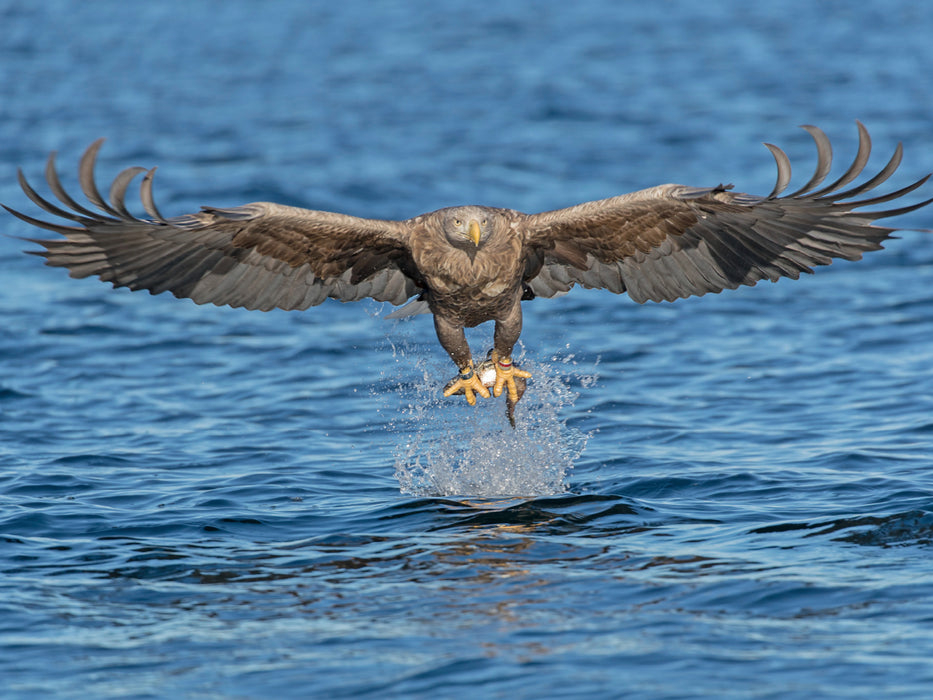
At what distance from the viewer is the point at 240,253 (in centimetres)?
808

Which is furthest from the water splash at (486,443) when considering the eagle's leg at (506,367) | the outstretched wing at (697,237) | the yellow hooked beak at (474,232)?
the yellow hooked beak at (474,232)

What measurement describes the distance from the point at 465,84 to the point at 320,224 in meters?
16.7

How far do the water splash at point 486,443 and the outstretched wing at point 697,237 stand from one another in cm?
125

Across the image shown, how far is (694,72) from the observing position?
24.8 m

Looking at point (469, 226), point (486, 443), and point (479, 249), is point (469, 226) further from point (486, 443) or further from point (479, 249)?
point (486, 443)

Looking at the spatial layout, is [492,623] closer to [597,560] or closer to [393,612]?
[393,612]

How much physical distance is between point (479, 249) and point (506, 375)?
114cm

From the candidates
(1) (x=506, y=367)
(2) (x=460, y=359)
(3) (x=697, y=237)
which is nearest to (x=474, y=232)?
(2) (x=460, y=359)

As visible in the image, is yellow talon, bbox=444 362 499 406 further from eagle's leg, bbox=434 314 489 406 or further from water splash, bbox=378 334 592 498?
water splash, bbox=378 334 592 498

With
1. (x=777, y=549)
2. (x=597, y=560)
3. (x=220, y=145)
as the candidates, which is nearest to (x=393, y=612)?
(x=597, y=560)

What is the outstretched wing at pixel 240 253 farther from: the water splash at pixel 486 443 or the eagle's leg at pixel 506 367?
the water splash at pixel 486 443

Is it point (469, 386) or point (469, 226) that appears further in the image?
point (469, 386)

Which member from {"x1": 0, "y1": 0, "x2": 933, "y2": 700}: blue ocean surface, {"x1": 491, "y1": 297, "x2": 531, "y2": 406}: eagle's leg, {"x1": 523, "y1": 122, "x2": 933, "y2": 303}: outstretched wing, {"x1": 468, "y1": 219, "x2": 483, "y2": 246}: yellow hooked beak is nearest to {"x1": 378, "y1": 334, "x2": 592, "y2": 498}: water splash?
{"x1": 0, "y1": 0, "x2": 933, "y2": 700}: blue ocean surface

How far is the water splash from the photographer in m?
8.90
